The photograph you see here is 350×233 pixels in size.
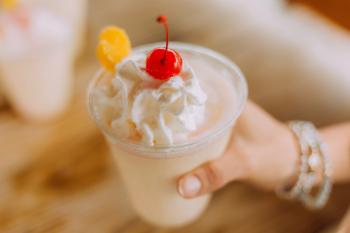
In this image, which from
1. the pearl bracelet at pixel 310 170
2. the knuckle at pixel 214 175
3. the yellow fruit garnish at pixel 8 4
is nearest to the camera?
the knuckle at pixel 214 175

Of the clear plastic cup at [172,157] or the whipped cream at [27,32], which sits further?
the whipped cream at [27,32]

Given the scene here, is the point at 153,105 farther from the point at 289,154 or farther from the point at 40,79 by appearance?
the point at 40,79

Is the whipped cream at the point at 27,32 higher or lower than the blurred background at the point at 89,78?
higher

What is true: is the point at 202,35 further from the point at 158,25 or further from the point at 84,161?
the point at 84,161

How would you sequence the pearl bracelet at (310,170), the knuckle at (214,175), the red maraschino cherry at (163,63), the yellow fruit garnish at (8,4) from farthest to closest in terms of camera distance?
1. the yellow fruit garnish at (8,4)
2. the pearl bracelet at (310,170)
3. the knuckle at (214,175)
4. the red maraschino cherry at (163,63)

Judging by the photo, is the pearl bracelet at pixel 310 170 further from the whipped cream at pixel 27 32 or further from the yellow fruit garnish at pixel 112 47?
the whipped cream at pixel 27 32

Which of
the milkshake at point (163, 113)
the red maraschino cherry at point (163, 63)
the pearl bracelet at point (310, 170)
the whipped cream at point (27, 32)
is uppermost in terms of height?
the whipped cream at point (27, 32)

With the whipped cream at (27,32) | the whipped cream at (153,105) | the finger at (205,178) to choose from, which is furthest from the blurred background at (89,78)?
the whipped cream at (153,105)
